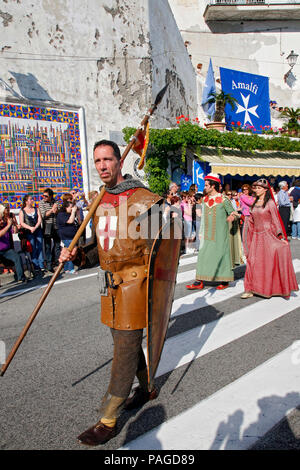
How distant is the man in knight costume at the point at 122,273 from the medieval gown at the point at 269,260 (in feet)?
12.1

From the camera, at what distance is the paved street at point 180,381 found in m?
2.46

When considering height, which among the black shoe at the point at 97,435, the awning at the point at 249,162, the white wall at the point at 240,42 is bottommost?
the black shoe at the point at 97,435

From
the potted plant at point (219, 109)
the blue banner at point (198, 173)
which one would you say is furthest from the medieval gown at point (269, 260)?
the potted plant at point (219, 109)

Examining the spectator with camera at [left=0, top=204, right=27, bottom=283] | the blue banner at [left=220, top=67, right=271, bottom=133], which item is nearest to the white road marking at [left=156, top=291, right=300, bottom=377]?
the spectator with camera at [left=0, top=204, right=27, bottom=283]

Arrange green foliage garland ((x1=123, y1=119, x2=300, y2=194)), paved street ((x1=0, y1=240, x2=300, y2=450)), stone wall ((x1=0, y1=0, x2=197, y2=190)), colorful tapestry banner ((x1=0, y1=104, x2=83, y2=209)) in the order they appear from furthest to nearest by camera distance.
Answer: green foliage garland ((x1=123, y1=119, x2=300, y2=194)), stone wall ((x1=0, y1=0, x2=197, y2=190)), colorful tapestry banner ((x1=0, y1=104, x2=83, y2=209)), paved street ((x1=0, y1=240, x2=300, y2=450))

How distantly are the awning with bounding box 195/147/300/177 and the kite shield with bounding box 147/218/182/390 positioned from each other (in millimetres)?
12259

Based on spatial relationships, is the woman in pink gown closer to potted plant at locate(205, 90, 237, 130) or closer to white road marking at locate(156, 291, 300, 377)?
white road marking at locate(156, 291, 300, 377)

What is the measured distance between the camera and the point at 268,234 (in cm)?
578

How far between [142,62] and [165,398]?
13.2 meters

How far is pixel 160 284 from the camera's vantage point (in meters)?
2.54

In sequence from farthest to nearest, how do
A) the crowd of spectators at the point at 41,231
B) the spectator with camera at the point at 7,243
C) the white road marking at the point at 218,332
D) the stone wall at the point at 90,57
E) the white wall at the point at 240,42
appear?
the white wall at the point at 240,42 < the stone wall at the point at 90,57 < the crowd of spectators at the point at 41,231 < the spectator with camera at the point at 7,243 < the white road marking at the point at 218,332

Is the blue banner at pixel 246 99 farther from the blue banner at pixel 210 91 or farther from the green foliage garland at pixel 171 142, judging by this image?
the green foliage garland at pixel 171 142

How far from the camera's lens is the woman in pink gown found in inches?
223

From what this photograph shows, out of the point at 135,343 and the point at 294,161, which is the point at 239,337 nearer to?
the point at 135,343
